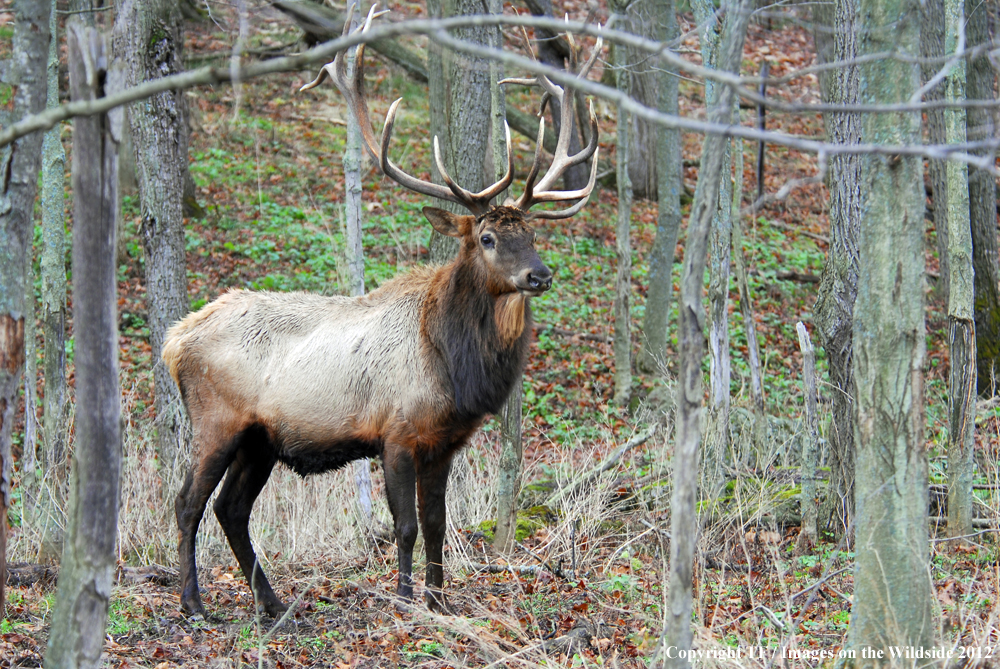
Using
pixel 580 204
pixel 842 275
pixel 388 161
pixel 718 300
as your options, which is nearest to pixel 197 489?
pixel 388 161

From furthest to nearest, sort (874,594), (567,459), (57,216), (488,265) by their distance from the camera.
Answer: (567,459), (57,216), (488,265), (874,594)

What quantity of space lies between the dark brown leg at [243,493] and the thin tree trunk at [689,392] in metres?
3.52

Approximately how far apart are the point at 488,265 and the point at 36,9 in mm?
3036

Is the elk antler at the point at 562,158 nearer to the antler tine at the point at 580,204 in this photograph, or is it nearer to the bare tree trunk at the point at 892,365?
the antler tine at the point at 580,204

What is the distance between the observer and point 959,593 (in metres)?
4.93

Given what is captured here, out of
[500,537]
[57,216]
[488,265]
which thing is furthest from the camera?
[57,216]

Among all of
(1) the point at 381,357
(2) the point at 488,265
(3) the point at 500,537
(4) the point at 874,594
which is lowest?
(3) the point at 500,537

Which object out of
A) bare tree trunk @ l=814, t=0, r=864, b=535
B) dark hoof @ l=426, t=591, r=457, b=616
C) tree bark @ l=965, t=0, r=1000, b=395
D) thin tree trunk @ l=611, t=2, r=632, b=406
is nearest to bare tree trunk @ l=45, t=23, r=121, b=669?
dark hoof @ l=426, t=591, r=457, b=616

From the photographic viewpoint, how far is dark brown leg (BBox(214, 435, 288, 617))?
20.0 feet

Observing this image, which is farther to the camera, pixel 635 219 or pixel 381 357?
pixel 635 219

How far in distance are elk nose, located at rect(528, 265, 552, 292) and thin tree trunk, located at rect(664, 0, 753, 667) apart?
220 centimetres

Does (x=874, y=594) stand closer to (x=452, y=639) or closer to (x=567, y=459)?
(x=452, y=639)

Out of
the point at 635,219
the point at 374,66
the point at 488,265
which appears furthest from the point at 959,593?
the point at 374,66

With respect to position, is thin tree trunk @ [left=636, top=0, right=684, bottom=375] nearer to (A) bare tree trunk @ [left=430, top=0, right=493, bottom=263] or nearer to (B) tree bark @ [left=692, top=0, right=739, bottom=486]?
(B) tree bark @ [left=692, top=0, right=739, bottom=486]
